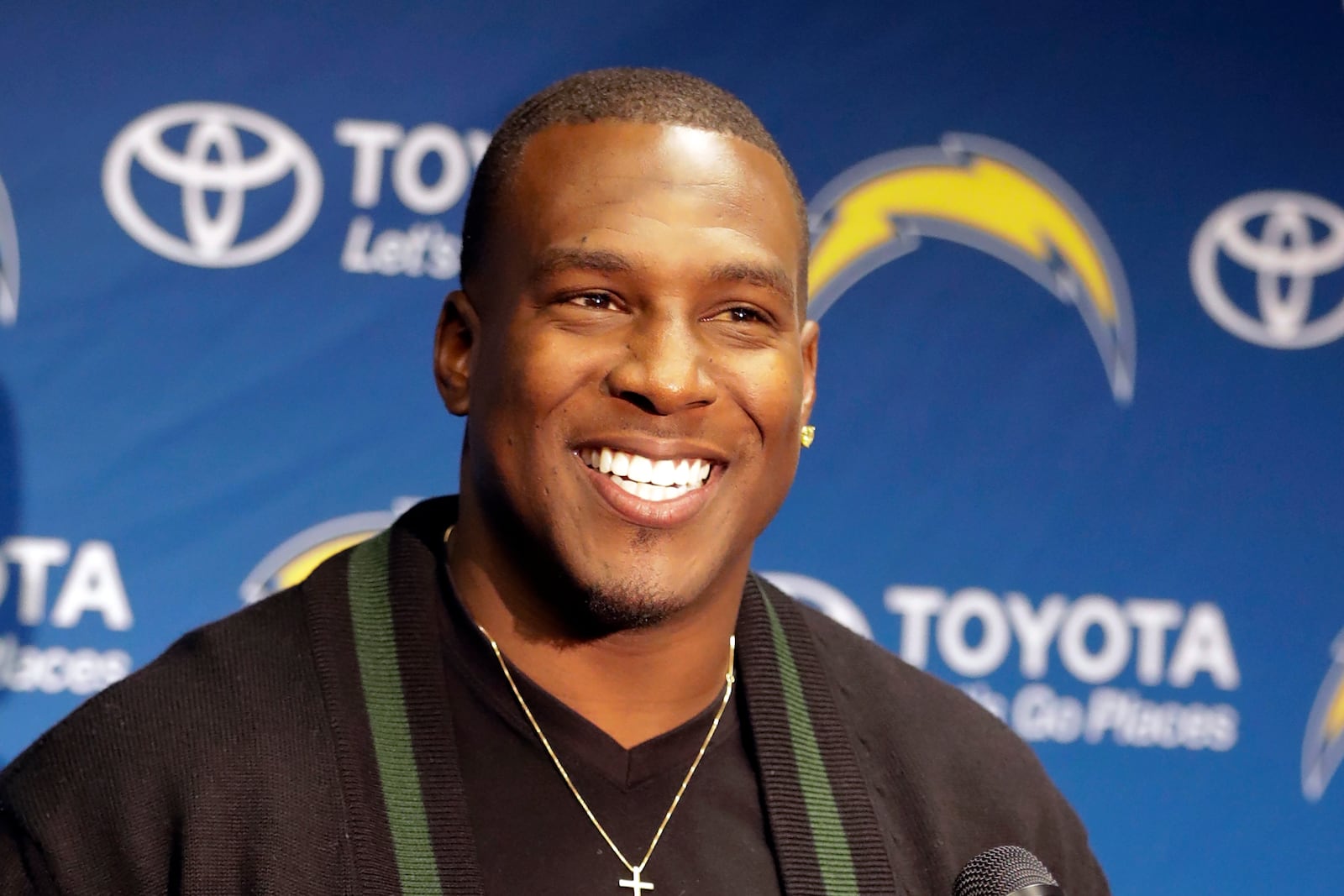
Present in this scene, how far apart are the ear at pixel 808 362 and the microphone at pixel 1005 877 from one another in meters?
0.49

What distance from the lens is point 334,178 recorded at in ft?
8.68

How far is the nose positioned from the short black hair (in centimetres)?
22

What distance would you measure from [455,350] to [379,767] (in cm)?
45

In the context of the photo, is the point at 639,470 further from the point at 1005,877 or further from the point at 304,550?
the point at 304,550

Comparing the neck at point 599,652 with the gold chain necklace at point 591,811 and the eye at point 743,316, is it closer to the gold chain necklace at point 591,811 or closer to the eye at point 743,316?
the gold chain necklace at point 591,811

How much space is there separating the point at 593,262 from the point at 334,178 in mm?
1114

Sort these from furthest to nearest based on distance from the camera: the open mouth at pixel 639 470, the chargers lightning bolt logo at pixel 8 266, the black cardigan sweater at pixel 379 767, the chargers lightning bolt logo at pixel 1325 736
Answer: the chargers lightning bolt logo at pixel 1325 736 < the chargers lightning bolt logo at pixel 8 266 < the open mouth at pixel 639 470 < the black cardigan sweater at pixel 379 767

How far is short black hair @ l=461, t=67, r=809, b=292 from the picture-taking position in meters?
1.74

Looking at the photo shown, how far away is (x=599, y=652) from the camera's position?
1.75 m

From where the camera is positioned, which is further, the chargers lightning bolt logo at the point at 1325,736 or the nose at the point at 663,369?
the chargers lightning bolt logo at the point at 1325,736

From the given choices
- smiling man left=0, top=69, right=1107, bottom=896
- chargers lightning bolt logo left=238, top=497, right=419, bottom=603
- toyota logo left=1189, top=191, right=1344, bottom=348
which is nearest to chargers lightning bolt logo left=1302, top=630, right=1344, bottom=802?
toyota logo left=1189, top=191, right=1344, bottom=348

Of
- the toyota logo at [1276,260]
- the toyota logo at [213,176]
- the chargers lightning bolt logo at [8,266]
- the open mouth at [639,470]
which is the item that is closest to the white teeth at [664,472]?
the open mouth at [639,470]

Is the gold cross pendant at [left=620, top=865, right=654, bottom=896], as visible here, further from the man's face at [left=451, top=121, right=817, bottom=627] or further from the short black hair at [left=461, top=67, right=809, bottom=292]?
the short black hair at [left=461, top=67, right=809, bottom=292]

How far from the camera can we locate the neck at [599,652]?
1.75m
